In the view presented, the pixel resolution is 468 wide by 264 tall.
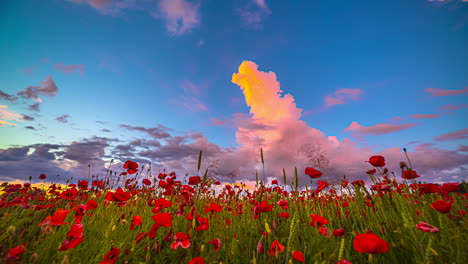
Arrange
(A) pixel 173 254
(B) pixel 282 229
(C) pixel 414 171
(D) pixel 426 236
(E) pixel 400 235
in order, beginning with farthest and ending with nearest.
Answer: (B) pixel 282 229 → (C) pixel 414 171 → (A) pixel 173 254 → (E) pixel 400 235 → (D) pixel 426 236

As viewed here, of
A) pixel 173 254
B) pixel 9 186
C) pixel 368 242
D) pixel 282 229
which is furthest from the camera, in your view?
pixel 9 186

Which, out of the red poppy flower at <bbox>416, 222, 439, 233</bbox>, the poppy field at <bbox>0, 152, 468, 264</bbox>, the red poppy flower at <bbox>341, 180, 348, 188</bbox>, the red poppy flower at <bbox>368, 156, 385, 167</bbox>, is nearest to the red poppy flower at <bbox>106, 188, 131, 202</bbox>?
the poppy field at <bbox>0, 152, 468, 264</bbox>

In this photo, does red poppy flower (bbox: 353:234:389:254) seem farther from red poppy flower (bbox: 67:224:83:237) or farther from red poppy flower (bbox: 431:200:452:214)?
red poppy flower (bbox: 67:224:83:237)

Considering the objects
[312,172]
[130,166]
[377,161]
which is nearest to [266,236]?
[312,172]

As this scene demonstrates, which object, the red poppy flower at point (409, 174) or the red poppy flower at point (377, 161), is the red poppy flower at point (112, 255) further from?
the red poppy flower at point (409, 174)

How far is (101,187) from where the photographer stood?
6.19 metres

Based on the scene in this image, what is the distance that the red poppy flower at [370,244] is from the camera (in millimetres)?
1635

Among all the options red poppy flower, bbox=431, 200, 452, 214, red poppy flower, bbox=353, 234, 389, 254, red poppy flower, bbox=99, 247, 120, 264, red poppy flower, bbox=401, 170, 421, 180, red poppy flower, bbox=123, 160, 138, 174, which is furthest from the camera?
red poppy flower, bbox=123, 160, 138, 174

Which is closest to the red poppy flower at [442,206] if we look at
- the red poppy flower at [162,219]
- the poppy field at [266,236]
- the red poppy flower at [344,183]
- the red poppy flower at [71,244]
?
the poppy field at [266,236]

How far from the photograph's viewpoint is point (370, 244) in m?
1.67

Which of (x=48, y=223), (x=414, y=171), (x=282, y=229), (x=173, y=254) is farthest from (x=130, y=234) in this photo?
(x=414, y=171)

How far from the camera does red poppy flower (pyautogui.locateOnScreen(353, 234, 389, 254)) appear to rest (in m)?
1.63

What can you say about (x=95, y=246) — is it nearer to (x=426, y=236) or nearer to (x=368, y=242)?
(x=368, y=242)

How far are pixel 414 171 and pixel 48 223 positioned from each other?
464 centimetres
